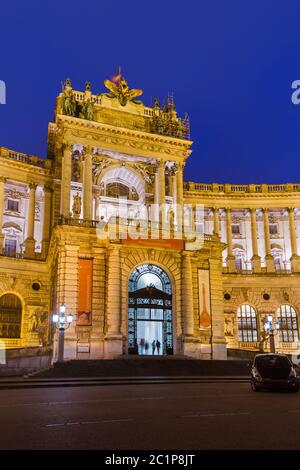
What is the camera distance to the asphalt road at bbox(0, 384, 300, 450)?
7.99 m

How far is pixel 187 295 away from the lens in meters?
39.0

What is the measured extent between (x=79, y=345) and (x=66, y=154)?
17.4 meters

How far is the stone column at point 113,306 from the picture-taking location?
116 feet

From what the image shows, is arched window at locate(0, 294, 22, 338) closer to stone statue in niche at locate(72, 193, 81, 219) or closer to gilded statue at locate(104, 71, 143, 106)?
stone statue in niche at locate(72, 193, 81, 219)

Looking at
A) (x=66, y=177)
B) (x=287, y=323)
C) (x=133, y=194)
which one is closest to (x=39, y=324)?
(x=66, y=177)

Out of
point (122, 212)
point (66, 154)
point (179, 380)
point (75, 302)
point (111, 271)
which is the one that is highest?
point (66, 154)

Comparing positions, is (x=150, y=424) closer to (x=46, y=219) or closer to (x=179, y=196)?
(x=179, y=196)

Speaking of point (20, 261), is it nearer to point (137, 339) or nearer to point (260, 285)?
point (137, 339)

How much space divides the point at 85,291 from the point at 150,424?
1058 inches

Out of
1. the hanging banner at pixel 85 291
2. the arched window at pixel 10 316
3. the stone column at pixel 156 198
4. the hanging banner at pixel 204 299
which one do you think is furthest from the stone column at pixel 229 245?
the arched window at pixel 10 316

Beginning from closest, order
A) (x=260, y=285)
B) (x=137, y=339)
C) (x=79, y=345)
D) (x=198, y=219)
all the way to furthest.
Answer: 1. (x=79, y=345)
2. (x=137, y=339)
3. (x=260, y=285)
4. (x=198, y=219)

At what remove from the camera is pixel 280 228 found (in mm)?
56969

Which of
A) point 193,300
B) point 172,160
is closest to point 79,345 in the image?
point 193,300

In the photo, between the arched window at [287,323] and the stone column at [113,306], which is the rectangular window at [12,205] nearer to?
the stone column at [113,306]
